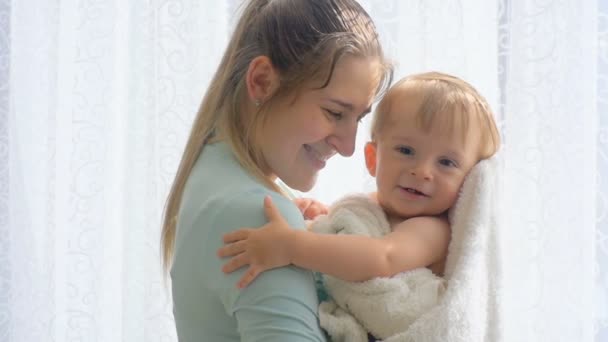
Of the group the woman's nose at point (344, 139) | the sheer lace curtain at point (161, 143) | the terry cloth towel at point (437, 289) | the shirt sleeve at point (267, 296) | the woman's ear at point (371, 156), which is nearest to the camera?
the shirt sleeve at point (267, 296)

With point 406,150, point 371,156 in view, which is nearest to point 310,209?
point 371,156

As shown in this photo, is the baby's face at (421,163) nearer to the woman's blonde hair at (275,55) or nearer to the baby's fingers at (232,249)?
the woman's blonde hair at (275,55)

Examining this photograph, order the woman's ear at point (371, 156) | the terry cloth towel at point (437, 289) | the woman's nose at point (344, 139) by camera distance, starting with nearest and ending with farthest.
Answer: the terry cloth towel at point (437, 289) → the woman's nose at point (344, 139) → the woman's ear at point (371, 156)

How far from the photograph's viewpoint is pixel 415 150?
1.21 metres

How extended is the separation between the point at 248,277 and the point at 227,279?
0.14 ft

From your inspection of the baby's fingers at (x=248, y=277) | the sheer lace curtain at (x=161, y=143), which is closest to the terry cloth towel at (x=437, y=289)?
the baby's fingers at (x=248, y=277)

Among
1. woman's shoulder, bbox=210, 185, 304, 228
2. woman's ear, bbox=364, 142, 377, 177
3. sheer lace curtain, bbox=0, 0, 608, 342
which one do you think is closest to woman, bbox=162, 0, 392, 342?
woman's shoulder, bbox=210, 185, 304, 228

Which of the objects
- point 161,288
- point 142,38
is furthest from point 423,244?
point 142,38

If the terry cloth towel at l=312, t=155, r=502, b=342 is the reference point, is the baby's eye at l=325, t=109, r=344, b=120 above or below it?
above

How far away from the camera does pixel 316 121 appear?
1.11 meters

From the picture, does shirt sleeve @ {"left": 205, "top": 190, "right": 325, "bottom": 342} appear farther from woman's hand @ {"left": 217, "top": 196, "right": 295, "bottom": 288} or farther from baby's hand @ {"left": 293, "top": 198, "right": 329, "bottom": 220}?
baby's hand @ {"left": 293, "top": 198, "right": 329, "bottom": 220}

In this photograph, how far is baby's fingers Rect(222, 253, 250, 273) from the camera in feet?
3.14

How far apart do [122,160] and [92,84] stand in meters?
0.22

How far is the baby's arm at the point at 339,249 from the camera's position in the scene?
0.97 m
